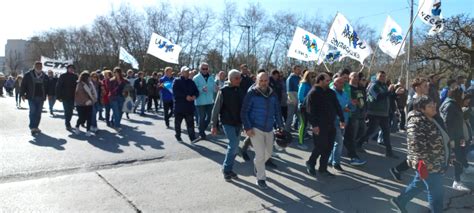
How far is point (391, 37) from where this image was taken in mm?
13250

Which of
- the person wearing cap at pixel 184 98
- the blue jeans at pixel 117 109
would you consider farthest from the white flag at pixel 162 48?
the person wearing cap at pixel 184 98

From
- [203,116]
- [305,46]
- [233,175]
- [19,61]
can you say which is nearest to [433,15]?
[305,46]

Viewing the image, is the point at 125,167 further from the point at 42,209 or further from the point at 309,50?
the point at 309,50

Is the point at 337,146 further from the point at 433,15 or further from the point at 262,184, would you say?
the point at 433,15

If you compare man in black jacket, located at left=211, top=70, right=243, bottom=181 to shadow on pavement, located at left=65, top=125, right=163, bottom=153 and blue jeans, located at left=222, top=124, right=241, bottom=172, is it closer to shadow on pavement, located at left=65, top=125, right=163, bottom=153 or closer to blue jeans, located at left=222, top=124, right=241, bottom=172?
blue jeans, located at left=222, top=124, right=241, bottom=172

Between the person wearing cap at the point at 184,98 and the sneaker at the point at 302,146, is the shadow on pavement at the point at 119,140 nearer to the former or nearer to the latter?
the person wearing cap at the point at 184,98

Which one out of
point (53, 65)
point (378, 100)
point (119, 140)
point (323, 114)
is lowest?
point (119, 140)

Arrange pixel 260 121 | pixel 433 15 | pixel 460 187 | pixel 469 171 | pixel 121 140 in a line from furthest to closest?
pixel 433 15 < pixel 121 140 < pixel 469 171 < pixel 460 187 < pixel 260 121

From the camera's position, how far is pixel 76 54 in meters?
62.2

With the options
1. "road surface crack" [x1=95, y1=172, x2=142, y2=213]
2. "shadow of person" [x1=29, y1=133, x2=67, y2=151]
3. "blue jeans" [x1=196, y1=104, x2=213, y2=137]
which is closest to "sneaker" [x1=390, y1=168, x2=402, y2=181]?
"road surface crack" [x1=95, y1=172, x2=142, y2=213]

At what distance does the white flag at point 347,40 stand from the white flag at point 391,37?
0.82 m

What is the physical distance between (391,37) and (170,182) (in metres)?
10.4

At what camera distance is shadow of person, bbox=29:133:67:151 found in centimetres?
810

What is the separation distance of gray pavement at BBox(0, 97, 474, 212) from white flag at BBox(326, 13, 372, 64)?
5231 mm
